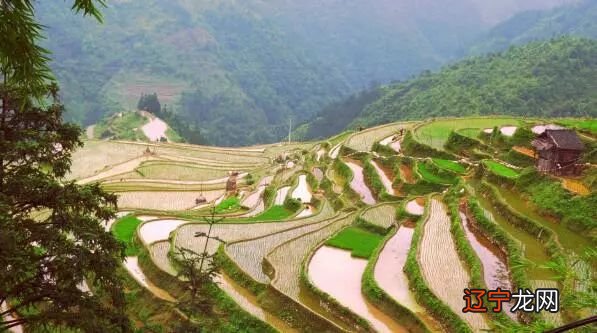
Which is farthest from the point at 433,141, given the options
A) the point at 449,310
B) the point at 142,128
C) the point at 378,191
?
the point at 142,128

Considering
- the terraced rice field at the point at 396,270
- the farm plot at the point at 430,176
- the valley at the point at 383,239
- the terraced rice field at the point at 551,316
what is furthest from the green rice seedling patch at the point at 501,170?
the terraced rice field at the point at 551,316

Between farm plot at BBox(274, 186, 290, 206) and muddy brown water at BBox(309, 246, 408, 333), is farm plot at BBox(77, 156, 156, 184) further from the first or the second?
muddy brown water at BBox(309, 246, 408, 333)

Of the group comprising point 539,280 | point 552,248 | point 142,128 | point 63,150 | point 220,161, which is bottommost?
point 63,150

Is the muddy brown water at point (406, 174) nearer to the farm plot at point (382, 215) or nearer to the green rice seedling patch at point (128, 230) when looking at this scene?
the farm plot at point (382, 215)

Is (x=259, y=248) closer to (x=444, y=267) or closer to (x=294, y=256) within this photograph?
(x=294, y=256)

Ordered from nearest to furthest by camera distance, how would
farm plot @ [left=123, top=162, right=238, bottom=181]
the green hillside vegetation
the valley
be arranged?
the valley
farm plot @ [left=123, top=162, right=238, bottom=181]
the green hillside vegetation

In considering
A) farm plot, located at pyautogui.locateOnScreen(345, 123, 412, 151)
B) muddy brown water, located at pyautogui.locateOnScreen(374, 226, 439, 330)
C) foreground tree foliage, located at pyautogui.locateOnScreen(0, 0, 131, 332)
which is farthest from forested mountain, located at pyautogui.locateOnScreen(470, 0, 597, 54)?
foreground tree foliage, located at pyautogui.locateOnScreen(0, 0, 131, 332)

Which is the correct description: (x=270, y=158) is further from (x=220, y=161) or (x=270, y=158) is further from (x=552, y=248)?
(x=552, y=248)
